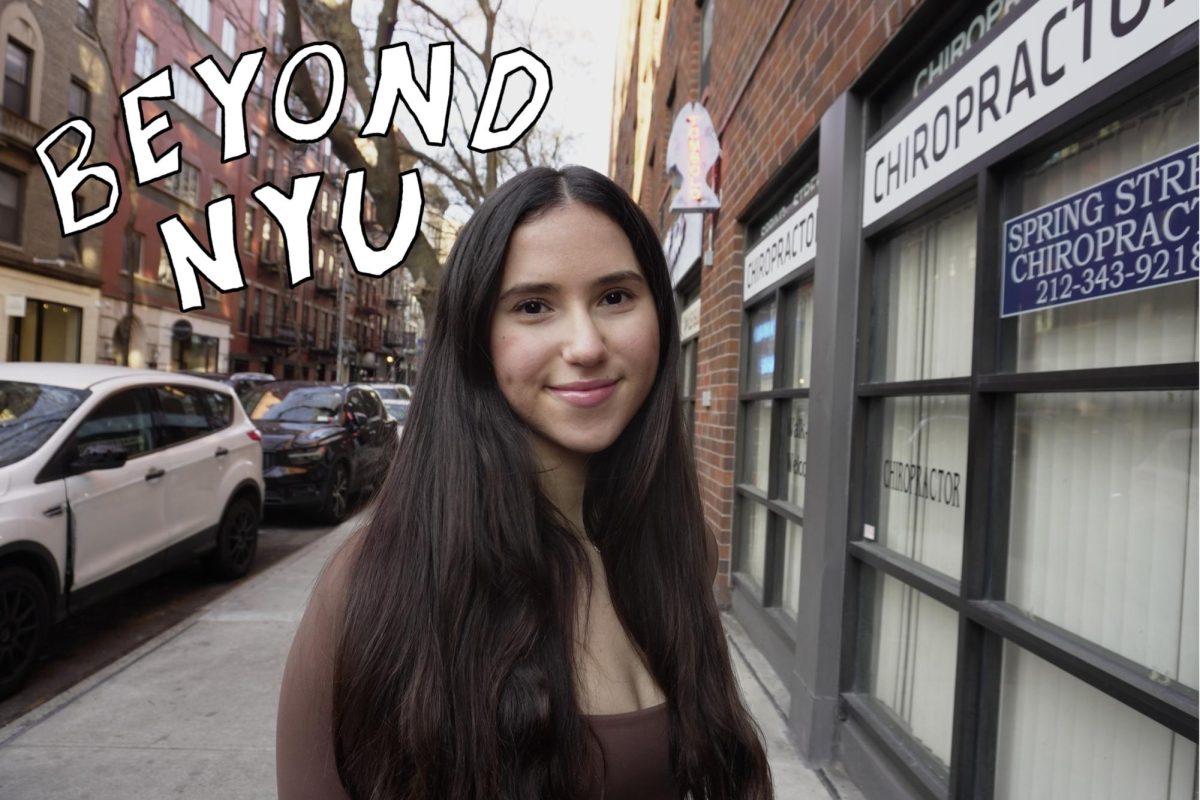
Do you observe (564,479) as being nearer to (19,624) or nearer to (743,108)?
(19,624)

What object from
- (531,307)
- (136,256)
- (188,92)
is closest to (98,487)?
(531,307)

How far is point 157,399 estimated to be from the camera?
19.0 feet

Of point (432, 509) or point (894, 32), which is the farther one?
point (894, 32)

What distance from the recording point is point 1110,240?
1941mm

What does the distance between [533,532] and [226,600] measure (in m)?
5.73

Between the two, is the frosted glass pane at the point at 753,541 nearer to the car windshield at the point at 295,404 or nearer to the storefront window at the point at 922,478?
the storefront window at the point at 922,478

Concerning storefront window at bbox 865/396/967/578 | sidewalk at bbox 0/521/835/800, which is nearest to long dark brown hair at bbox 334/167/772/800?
storefront window at bbox 865/396/967/578

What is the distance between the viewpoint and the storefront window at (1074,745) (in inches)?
70.8

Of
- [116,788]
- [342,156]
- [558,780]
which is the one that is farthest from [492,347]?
[342,156]

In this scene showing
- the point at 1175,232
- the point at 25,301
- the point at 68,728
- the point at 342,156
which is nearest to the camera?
the point at 1175,232

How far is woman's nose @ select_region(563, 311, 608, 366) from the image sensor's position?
121 centimetres

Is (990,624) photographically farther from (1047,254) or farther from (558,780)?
(558,780)

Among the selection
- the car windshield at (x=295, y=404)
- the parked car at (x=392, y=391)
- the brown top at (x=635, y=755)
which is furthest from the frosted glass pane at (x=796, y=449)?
the parked car at (x=392, y=391)

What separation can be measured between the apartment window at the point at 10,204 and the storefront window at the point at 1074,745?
989 inches
